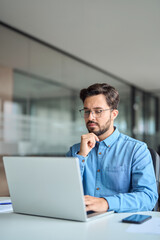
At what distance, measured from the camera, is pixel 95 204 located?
146 cm

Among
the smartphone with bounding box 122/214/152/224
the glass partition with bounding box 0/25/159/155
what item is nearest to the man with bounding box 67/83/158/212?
the smartphone with bounding box 122/214/152/224

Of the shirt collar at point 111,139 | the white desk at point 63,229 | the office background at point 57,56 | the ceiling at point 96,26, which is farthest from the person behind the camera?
the office background at point 57,56

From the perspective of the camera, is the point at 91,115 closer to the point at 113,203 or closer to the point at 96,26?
the point at 113,203

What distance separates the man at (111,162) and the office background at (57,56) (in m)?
2.36

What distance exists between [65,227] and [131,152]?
0.79 m

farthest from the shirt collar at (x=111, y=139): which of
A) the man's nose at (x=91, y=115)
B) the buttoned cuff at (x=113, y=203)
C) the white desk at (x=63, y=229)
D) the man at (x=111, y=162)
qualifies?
the white desk at (x=63, y=229)

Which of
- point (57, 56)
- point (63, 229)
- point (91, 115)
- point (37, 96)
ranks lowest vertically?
point (63, 229)

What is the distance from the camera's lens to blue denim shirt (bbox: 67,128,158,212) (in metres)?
1.73

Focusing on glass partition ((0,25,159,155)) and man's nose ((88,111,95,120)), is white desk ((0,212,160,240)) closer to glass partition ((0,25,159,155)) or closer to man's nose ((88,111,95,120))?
man's nose ((88,111,95,120))

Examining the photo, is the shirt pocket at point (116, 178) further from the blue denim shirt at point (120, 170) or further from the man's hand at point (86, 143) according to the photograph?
the man's hand at point (86, 143)

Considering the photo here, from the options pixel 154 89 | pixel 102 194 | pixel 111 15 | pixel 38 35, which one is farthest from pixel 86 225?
pixel 154 89

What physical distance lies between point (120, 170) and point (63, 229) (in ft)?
2.38

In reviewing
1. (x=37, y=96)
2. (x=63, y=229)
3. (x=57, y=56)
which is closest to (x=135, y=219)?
(x=63, y=229)

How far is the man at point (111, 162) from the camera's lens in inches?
65.9
